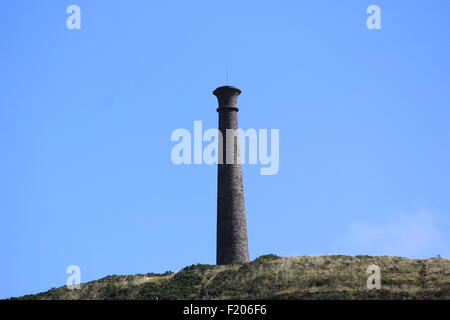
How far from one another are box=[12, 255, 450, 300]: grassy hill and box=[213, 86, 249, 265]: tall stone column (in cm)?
226

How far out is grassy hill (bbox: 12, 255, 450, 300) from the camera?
99.1 ft

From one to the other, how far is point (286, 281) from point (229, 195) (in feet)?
35.3

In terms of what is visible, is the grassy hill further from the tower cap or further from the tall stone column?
the tower cap

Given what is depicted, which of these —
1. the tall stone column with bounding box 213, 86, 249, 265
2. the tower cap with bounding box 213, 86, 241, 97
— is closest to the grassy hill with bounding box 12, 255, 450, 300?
the tall stone column with bounding box 213, 86, 249, 265

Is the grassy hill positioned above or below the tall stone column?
below

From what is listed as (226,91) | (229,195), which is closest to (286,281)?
(229,195)

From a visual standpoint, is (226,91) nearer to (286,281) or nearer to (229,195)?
(229,195)

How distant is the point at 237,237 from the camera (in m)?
42.6

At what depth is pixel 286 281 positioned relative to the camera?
1329 inches
